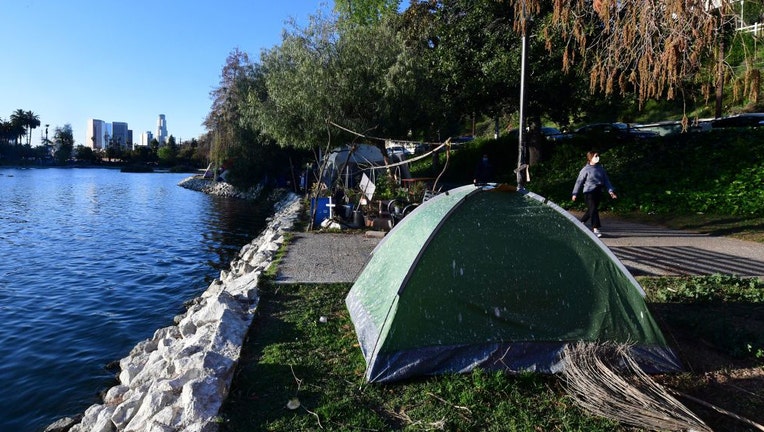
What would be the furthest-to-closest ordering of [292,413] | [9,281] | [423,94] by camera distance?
[423,94] → [9,281] → [292,413]

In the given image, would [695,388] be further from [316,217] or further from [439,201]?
[316,217]

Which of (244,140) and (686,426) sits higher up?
(244,140)

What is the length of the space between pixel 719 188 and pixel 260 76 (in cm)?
2502

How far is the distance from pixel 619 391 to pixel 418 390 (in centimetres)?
169

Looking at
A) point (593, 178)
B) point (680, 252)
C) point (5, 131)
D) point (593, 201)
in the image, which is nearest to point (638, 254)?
point (680, 252)

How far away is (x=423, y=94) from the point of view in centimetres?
1652

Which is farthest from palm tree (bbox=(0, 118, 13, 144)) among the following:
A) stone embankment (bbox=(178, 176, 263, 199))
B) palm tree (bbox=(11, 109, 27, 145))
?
stone embankment (bbox=(178, 176, 263, 199))

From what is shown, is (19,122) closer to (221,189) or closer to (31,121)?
(31,121)

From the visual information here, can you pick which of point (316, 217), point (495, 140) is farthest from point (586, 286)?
point (495, 140)

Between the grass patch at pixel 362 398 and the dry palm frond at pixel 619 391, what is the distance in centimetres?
14

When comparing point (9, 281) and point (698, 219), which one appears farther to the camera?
point (698, 219)

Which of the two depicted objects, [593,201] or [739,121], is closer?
[593,201]

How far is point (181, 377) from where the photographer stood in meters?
4.78

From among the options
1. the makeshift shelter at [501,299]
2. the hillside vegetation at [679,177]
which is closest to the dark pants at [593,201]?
the hillside vegetation at [679,177]
